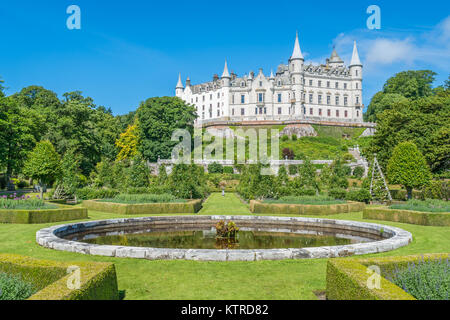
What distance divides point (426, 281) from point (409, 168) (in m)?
21.9

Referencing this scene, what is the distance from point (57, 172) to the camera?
2411 centimetres

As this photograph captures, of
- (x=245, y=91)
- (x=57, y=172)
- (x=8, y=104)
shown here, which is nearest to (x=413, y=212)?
(x=57, y=172)

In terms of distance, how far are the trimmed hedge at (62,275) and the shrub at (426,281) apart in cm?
440

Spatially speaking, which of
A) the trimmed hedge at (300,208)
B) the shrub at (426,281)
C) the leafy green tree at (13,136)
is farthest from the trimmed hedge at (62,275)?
the leafy green tree at (13,136)

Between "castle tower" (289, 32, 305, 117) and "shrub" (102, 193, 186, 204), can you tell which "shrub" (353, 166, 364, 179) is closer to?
"castle tower" (289, 32, 305, 117)

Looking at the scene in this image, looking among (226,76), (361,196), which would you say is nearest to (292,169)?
(361,196)

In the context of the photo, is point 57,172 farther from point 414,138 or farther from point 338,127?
point 338,127

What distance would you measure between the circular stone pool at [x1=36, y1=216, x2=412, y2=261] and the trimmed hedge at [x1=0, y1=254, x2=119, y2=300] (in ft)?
9.92

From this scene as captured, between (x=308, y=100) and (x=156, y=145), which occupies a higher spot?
(x=308, y=100)

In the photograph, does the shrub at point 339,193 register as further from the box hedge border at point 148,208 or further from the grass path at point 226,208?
the box hedge border at point 148,208

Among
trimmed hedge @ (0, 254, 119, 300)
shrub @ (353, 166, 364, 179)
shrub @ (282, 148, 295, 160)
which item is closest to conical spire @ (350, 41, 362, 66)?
shrub @ (282, 148, 295, 160)

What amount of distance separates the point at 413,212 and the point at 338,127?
2471 inches

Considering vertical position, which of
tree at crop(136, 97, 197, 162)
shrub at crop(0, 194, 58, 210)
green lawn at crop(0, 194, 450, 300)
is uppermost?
tree at crop(136, 97, 197, 162)

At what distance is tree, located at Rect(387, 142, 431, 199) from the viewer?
24.2 m
